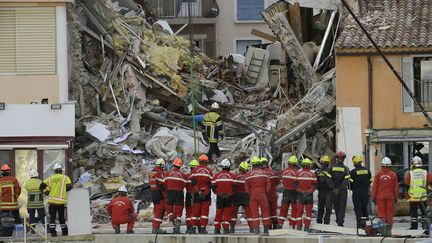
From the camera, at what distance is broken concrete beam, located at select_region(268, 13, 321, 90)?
156 feet

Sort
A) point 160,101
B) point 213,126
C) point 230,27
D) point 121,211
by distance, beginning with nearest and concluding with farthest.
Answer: point 121,211 → point 213,126 → point 160,101 → point 230,27

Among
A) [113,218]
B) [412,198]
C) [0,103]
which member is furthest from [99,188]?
[412,198]

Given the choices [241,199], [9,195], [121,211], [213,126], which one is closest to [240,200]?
[241,199]

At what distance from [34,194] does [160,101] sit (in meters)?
11.6

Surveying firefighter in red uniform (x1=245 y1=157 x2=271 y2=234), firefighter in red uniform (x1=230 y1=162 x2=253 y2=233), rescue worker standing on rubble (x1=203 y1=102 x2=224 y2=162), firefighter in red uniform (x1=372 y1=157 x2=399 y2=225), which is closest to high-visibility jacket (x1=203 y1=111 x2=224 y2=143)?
rescue worker standing on rubble (x1=203 y1=102 x2=224 y2=162)

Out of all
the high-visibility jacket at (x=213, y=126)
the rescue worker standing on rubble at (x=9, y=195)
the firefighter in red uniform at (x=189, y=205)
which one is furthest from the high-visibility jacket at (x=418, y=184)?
the rescue worker standing on rubble at (x=9, y=195)

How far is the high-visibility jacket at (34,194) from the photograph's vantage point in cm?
3712

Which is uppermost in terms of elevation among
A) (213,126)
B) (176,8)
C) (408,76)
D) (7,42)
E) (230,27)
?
(176,8)

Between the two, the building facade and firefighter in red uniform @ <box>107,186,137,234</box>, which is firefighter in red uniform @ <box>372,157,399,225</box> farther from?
the building facade

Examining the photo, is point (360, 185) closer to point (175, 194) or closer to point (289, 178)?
point (289, 178)

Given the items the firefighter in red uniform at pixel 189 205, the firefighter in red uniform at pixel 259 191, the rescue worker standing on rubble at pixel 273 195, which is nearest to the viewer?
the firefighter in red uniform at pixel 259 191

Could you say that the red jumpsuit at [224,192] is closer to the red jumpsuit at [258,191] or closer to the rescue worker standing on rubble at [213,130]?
the red jumpsuit at [258,191]

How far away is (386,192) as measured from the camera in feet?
120

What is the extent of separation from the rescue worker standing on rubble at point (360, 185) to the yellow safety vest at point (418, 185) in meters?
1.01
